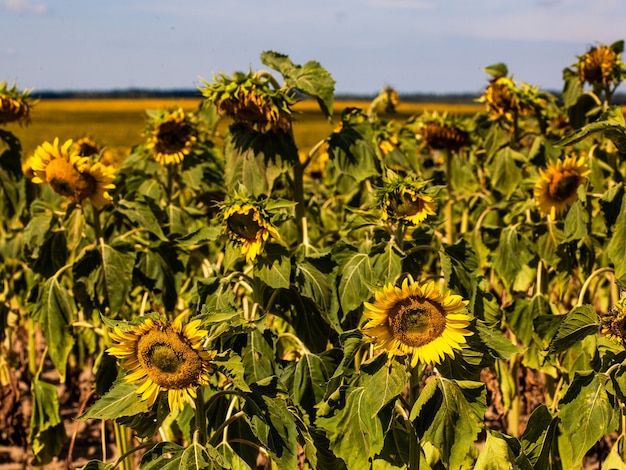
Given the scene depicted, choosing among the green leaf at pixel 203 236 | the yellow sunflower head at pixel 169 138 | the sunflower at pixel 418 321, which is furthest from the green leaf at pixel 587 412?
the yellow sunflower head at pixel 169 138

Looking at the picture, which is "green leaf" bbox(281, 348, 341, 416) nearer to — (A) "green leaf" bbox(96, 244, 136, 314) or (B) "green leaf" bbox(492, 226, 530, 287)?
(A) "green leaf" bbox(96, 244, 136, 314)

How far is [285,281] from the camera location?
6.70 feet

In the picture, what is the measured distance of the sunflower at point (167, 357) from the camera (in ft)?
5.10

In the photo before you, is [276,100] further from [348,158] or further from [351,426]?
[351,426]

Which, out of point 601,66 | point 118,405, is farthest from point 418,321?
point 601,66

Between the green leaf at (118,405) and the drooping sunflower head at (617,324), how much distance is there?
1.06 meters

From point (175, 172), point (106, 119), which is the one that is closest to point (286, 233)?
point (175, 172)

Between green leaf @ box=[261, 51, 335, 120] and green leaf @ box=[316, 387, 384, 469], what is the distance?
3.41 ft

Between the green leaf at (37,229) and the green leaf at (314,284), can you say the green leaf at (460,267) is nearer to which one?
the green leaf at (314,284)

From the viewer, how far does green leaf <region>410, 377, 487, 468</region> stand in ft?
5.54

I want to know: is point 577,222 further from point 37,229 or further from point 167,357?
point 37,229

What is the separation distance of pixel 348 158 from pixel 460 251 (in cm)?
62

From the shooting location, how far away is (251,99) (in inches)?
91.1

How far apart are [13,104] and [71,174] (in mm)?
854
